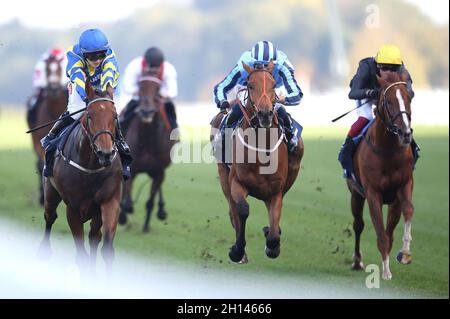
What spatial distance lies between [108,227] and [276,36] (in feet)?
145

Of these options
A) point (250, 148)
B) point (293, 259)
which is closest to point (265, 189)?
point (250, 148)

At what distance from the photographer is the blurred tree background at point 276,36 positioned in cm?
4791

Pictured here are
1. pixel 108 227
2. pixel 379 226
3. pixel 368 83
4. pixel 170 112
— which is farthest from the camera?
pixel 170 112

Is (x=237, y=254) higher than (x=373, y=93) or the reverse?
the reverse

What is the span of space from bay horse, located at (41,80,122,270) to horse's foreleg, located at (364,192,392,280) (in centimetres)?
224

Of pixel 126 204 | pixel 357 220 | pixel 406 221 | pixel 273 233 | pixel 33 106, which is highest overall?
pixel 33 106

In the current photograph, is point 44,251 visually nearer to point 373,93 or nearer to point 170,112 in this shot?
point 373,93

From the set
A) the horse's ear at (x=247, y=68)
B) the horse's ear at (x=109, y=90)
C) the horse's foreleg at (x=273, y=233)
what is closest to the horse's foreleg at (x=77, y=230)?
the horse's ear at (x=109, y=90)

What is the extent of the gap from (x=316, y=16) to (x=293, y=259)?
4030 cm

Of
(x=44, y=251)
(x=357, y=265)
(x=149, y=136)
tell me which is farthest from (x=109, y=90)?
(x=149, y=136)

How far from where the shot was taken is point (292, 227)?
48.1 feet

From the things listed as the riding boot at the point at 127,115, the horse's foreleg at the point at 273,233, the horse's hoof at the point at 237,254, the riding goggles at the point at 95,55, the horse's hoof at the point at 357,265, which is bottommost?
the horse's hoof at the point at 357,265

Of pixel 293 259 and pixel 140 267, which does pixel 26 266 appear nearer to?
pixel 140 267

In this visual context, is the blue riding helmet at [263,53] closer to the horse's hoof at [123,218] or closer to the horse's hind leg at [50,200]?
the horse's hind leg at [50,200]
